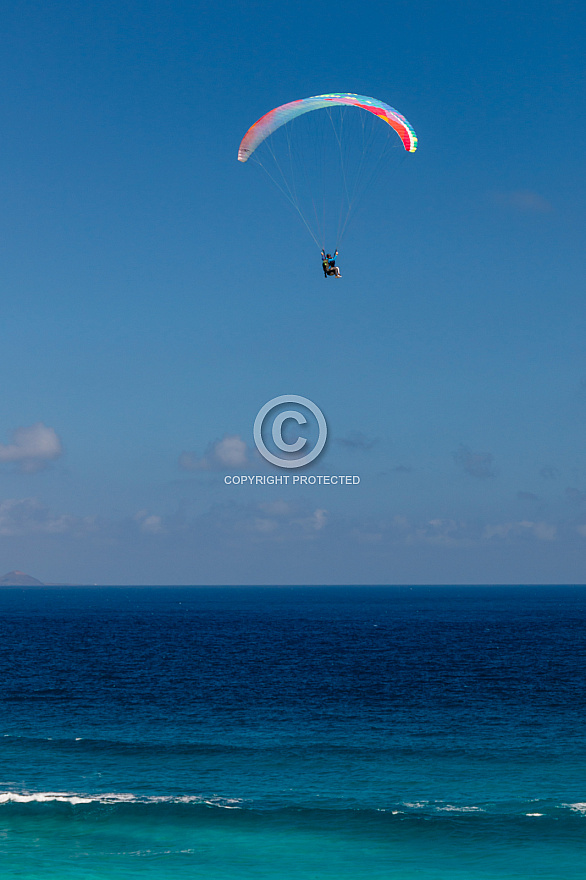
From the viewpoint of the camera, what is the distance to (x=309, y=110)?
4681 cm

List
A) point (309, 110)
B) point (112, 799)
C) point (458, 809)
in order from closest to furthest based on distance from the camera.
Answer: point (458, 809), point (112, 799), point (309, 110)

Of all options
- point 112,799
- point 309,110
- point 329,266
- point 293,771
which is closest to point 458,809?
point 293,771

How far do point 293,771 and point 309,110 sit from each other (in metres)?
39.6

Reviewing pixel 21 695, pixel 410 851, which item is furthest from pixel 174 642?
pixel 410 851

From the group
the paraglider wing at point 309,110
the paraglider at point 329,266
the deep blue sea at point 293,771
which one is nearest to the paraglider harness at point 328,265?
the paraglider at point 329,266

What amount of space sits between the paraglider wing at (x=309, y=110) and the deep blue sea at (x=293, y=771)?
36.8m

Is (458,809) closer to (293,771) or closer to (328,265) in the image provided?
(293,771)

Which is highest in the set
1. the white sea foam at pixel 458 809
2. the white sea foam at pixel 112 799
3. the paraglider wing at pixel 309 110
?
the paraglider wing at pixel 309 110

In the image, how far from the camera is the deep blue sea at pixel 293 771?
121ft

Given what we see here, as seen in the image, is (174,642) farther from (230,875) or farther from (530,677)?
(230,875)

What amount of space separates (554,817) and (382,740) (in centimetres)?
1732

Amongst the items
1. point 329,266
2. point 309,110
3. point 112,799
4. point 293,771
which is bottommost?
point 112,799

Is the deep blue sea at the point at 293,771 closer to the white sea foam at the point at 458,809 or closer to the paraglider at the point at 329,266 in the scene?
the white sea foam at the point at 458,809

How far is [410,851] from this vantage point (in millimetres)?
37594
